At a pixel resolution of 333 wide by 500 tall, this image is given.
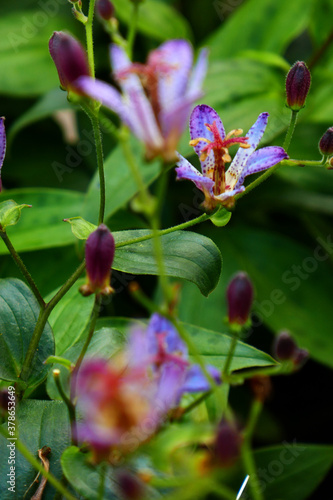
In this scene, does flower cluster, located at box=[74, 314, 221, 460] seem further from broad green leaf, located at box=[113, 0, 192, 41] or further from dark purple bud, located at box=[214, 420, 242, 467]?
broad green leaf, located at box=[113, 0, 192, 41]

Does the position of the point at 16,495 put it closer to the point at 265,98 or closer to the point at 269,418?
the point at 269,418

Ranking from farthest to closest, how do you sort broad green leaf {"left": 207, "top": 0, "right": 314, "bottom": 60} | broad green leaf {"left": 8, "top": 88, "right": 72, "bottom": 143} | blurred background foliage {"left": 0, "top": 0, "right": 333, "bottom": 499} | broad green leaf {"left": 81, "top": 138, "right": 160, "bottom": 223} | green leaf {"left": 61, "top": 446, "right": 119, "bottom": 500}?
broad green leaf {"left": 207, "top": 0, "right": 314, "bottom": 60}, broad green leaf {"left": 8, "top": 88, "right": 72, "bottom": 143}, blurred background foliage {"left": 0, "top": 0, "right": 333, "bottom": 499}, broad green leaf {"left": 81, "top": 138, "right": 160, "bottom": 223}, green leaf {"left": 61, "top": 446, "right": 119, "bottom": 500}

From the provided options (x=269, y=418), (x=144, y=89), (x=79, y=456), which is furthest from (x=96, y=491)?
(x=269, y=418)

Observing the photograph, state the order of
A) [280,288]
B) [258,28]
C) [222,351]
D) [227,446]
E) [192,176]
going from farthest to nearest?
1. [258,28]
2. [280,288]
3. [222,351]
4. [192,176]
5. [227,446]

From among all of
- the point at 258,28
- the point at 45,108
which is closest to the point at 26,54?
the point at 45,108

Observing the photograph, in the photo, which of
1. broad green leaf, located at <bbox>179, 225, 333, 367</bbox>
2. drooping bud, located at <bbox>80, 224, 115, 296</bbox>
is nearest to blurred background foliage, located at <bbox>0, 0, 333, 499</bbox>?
broad green leaf, located at <bbox>179, 225, 333, 367</bbox>

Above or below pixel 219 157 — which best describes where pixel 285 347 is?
below

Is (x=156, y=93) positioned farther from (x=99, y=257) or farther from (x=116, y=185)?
(x=116, y=185)
